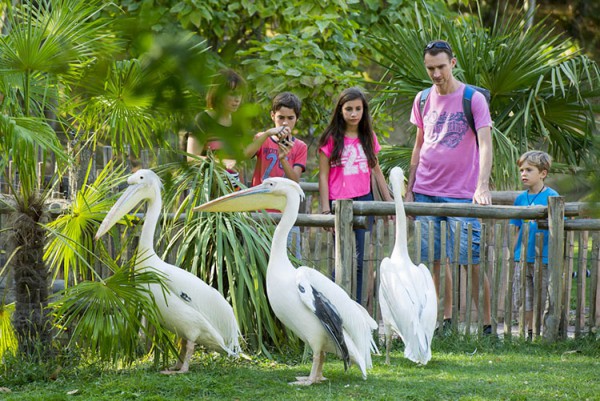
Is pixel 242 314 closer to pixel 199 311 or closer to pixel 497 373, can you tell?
pixel 199 311

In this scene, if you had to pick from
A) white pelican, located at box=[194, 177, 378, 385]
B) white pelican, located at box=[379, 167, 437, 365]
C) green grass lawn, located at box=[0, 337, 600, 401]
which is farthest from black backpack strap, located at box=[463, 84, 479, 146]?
white pelican, located at box=[194, 177, 378, 385]

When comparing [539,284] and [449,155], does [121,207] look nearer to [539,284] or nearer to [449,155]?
[449,155]

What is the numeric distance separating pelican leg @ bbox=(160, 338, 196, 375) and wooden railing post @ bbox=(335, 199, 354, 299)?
3.87ft

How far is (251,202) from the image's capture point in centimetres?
468

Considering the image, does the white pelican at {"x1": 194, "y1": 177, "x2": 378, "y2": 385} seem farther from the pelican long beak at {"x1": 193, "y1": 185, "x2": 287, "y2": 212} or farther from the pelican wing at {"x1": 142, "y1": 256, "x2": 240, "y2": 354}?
the pelican wing at {"x1": 142, "y1": 256, "x2": 240, "y2": 354}

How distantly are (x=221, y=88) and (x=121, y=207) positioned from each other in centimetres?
395

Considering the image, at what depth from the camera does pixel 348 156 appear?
599 centimetres

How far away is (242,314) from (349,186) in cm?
124

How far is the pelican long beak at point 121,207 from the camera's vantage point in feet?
15.6

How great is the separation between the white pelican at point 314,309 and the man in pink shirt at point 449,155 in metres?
1.42

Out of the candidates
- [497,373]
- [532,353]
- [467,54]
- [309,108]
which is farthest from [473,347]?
[467,54]

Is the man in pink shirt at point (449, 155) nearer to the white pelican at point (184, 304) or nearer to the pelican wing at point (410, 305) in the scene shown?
the pelican wing at point (410, 305)

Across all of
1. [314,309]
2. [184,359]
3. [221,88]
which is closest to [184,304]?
[184,359]

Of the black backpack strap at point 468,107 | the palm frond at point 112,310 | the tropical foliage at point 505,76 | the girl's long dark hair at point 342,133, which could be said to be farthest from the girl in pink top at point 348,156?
the palm frond at point 112,310
